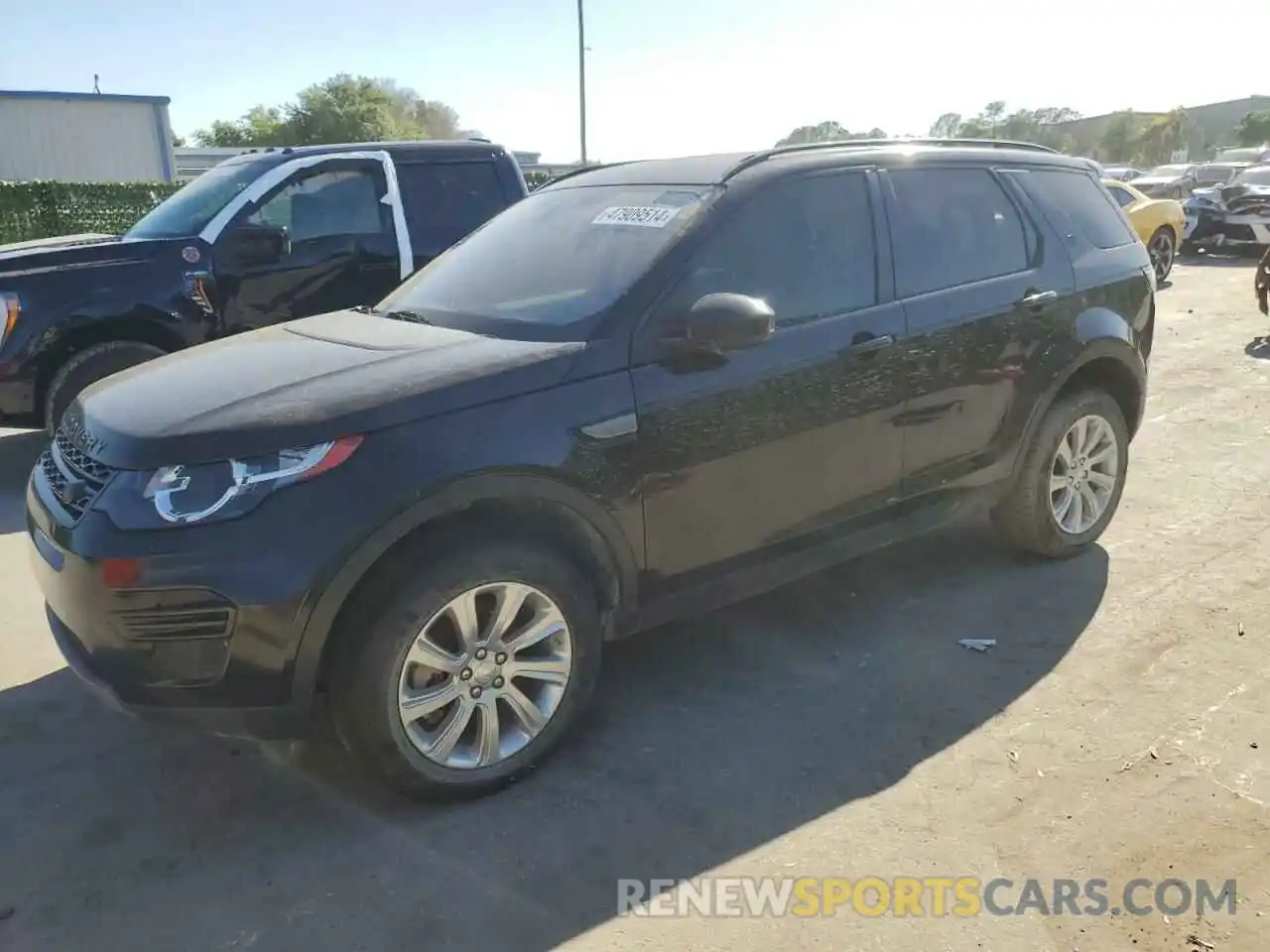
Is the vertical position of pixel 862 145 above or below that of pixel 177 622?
above

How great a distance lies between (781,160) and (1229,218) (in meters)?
16.5

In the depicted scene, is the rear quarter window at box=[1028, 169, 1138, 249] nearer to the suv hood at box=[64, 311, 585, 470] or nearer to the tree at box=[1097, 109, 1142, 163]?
the suv hood at box=[64, 311, 585, 470]

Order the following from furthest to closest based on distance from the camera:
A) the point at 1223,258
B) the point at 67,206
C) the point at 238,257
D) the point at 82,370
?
the point at 1223,258 < the point at 67,206 < the point at 238,257 < the point at 82,370

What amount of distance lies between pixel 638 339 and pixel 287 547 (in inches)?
49.1

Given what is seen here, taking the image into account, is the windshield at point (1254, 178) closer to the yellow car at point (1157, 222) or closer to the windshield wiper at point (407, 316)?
the yellow car at point (1157, 222)

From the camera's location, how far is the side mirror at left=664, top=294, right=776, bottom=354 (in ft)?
10.3

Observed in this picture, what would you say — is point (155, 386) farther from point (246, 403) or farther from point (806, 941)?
point (806, 941)

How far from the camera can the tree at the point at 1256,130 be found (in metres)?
85.1

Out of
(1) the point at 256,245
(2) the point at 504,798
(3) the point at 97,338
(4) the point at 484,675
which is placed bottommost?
(2) the point at 504,798

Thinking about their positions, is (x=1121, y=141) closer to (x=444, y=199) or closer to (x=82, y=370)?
(x=444, y=199)

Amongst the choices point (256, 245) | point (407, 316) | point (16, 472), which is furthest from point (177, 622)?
Result: point (16, 472)

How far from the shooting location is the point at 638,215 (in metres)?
3.64

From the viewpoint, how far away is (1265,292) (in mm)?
10250

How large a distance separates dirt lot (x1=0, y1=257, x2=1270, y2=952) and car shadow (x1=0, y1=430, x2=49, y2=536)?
1587mm
